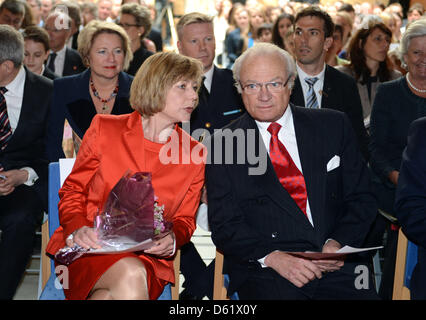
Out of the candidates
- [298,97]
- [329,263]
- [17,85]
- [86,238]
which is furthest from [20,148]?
[329,263]

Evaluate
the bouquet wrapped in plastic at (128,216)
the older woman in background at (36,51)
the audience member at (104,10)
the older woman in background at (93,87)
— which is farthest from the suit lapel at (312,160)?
the audience member at (104,10)

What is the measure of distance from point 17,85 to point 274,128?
5.88ft

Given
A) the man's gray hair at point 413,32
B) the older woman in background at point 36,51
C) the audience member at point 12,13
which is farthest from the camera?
the audience member at point 12,13

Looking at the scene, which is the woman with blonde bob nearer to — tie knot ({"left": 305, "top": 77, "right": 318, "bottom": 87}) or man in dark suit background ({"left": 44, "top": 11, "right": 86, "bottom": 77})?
tie knot ({"left": 305, "top": 77, "right": 318, "bottom": 87})

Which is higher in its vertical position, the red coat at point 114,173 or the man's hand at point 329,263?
the red coat at point 114,173

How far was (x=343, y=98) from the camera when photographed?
13.0ft

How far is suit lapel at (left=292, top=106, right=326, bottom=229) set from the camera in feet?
8.74

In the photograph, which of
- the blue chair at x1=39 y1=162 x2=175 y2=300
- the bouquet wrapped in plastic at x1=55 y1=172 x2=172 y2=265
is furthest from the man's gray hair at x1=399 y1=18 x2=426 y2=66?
the bouquet wrapped in plastic at x1=55 y1=172 x2=172 y2=265

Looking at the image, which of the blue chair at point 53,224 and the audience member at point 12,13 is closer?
the blue chair at point 53,224

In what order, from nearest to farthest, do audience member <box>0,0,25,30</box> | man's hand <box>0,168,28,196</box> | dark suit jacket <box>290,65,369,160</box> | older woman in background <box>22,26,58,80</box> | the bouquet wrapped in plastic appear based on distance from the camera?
the bouquet wrapped in plastic → man's hand <box>0,168,28,196</box> → dark suit jacket <box>290,65,369,160</box> → older woman in background <box>22,26,58,80</box> → audience member <box>0,0,25,30</box>

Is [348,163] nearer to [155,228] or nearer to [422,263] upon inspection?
[422,263]

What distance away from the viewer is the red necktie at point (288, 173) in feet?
8.80

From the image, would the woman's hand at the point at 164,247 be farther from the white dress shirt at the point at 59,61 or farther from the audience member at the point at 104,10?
the audience member at the point at 104,10

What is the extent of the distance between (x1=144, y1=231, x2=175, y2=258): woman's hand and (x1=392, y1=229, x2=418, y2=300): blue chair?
44.8 inches
